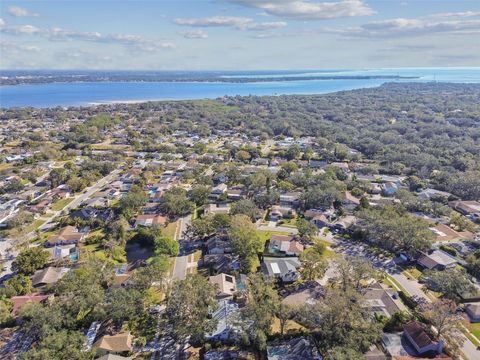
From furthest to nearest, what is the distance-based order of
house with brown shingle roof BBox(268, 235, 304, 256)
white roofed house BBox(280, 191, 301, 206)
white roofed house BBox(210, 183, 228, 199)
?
1. white roofed house BBox(210, 183, 228, 199)
2. white roofed house BBox(280, 191, 301, 206)
3. house with brown shingle roof BBox(268, 235, 304, 256)

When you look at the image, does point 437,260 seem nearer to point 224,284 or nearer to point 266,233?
point 266,233

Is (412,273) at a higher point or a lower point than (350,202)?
lower

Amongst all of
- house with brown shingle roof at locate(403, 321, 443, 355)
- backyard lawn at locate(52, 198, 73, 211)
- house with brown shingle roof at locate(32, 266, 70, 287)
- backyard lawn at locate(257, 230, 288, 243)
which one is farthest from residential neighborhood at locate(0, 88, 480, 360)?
backyard lawn at locate(52, 198, 73, 211)

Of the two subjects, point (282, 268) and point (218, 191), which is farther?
point (218, 191)

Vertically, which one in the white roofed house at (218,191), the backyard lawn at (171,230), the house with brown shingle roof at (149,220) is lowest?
the backyard lawn at (171,230)

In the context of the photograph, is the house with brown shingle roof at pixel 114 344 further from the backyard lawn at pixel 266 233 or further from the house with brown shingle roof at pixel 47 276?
the backyard lawn at pixel 266 233

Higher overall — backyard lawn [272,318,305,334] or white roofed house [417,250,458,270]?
white roofed house [417,250,458,270]

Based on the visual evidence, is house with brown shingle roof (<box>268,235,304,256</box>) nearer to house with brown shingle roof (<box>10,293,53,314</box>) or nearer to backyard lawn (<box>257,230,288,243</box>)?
backyard lawn (<box>257,230,288,243</box>)

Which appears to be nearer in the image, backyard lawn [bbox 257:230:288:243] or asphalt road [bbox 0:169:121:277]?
asphalt road [bbox 0:169:121:277]

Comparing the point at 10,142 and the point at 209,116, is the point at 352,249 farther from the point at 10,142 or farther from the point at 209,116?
the point at 209,116

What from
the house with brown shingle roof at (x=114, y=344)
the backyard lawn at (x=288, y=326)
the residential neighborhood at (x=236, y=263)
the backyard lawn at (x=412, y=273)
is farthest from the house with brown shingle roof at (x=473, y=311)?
the house with brown shingle roof at (x=114, y=344)

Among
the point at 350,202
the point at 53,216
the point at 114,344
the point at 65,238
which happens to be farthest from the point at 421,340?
the point at 53,216
